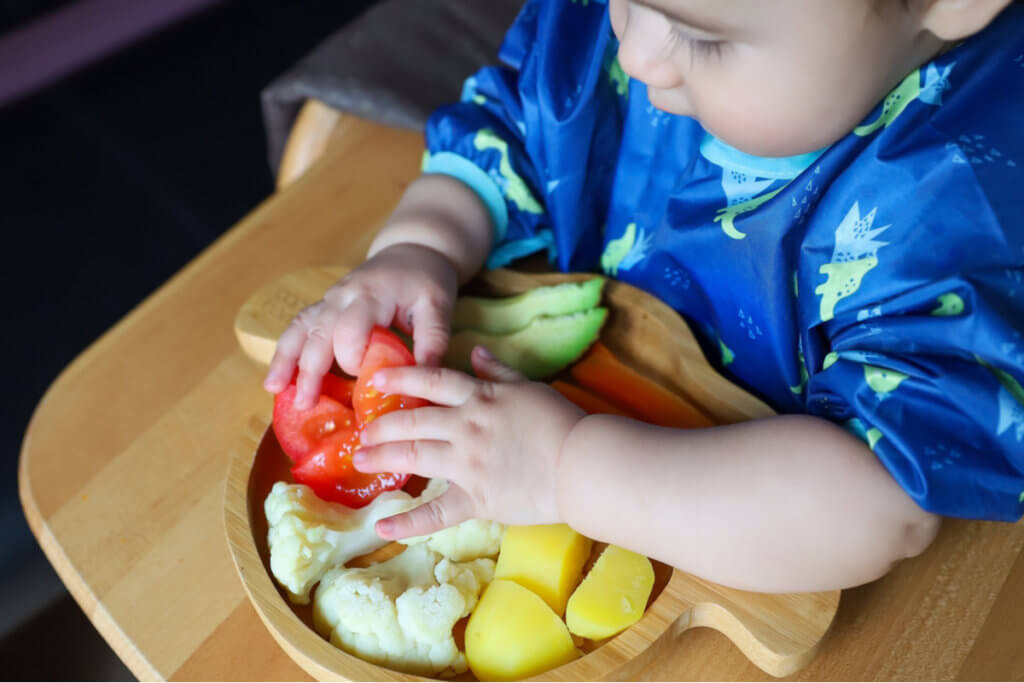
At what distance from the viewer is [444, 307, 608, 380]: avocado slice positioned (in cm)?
76

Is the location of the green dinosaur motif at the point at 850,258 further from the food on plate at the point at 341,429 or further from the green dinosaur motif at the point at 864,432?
the food on plate at the point at 341,429

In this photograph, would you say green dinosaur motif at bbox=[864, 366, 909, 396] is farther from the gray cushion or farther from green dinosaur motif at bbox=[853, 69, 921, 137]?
the gray cushion

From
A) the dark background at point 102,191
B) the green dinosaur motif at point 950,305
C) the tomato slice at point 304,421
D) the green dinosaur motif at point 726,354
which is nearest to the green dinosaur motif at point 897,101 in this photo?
the green dinosaur motif at point 950,305

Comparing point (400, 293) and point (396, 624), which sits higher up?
point (400, 293)

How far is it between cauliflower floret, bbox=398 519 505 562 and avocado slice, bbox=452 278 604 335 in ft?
0.61

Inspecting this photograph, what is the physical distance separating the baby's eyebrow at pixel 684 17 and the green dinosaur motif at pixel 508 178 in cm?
30

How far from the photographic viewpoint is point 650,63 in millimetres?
584

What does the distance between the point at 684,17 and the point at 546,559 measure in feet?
1.19

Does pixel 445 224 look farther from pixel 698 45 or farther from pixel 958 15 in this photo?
pixel 958 15

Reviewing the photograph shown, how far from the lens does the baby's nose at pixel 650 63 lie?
22.7 inches

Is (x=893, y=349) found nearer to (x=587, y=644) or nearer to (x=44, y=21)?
(x=587, y=644)

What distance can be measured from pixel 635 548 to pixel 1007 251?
31cm

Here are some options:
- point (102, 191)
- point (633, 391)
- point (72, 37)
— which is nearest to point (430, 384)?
point (633, 391)

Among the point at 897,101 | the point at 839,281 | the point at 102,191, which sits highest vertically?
the point at 897,101
